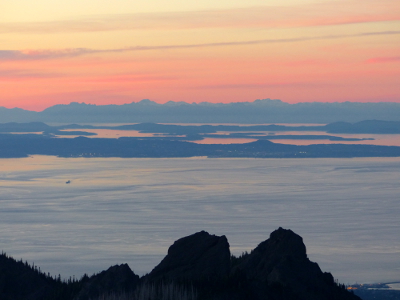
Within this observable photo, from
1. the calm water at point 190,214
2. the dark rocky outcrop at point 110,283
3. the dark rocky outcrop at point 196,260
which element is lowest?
the dark rocky outcrop at point 110,283

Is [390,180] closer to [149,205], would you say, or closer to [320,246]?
[149,205]

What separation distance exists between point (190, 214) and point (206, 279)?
49.6 m

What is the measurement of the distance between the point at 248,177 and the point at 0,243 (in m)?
52.8

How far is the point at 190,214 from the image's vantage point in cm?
5716

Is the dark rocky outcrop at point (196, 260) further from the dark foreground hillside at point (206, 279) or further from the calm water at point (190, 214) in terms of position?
the calm water at point (190, 214)

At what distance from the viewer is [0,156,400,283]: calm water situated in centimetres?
4078

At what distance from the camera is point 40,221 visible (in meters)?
55.3

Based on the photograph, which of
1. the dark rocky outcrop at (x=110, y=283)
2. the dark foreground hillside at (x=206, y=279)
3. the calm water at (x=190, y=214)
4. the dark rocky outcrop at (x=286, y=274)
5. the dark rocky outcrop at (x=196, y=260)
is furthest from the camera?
the calm water at (x=190, y=214)

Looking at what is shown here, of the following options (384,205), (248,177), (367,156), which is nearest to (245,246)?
(384,205)

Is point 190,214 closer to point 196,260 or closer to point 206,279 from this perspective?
point 196,260

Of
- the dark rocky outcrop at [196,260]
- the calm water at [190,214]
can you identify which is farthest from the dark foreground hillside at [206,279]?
the calm water at [190,214]

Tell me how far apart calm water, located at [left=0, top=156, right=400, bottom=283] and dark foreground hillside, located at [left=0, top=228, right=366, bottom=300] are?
25171 millimetres

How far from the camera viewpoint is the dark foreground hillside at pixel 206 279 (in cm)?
734

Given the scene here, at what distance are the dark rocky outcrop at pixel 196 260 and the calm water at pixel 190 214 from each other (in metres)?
25.2
